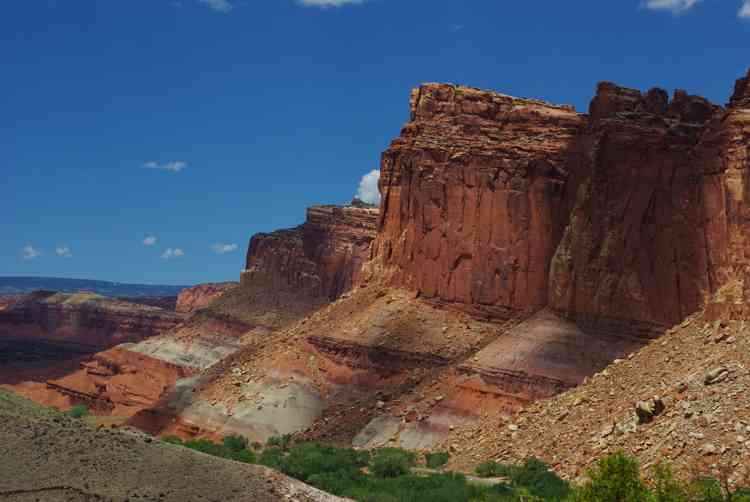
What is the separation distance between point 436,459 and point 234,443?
9.39 metres

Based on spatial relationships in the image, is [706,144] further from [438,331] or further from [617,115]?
[438,331]

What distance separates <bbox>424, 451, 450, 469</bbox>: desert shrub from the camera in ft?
119

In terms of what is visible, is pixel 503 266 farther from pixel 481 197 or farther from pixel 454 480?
pixel 454 480

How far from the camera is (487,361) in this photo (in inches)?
1682

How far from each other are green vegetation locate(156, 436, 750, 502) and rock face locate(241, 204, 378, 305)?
45501 mm

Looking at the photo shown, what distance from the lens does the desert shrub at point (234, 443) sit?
41656 millimetres

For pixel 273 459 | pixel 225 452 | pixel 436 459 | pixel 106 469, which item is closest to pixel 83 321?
pixel 225 452

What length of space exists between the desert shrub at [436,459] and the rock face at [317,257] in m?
48.2

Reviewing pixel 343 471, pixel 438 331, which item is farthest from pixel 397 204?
pixel 343 471

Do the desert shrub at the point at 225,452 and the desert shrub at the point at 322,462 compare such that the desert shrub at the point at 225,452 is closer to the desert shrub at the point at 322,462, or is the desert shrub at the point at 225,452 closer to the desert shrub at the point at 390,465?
the desert shrub at the point at 322,462

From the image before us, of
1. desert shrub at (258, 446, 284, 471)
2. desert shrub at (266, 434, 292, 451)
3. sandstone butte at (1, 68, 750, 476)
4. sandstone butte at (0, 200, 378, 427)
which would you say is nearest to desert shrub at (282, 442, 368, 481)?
desert shrub at (258, 446, 284, 471)

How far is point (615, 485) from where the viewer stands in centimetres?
2005

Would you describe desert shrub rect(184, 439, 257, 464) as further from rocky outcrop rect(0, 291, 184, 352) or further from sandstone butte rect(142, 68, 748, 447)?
rocky outcrop rect(0, 291, 184, 352)

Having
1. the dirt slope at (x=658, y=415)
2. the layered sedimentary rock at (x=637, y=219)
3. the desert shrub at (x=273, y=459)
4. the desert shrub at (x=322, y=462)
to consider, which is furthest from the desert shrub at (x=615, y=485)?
the layered sedimentary rock at (x=637, y=219)
